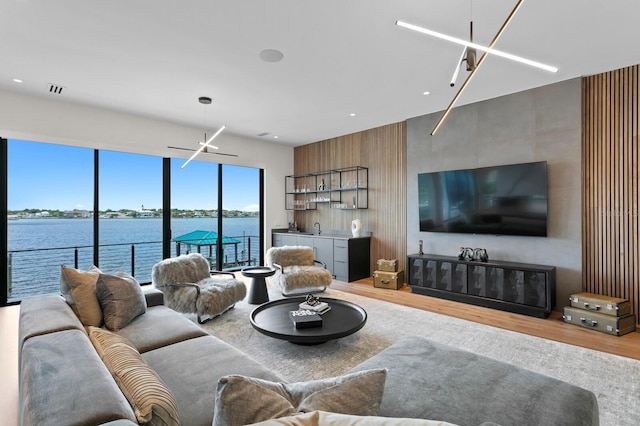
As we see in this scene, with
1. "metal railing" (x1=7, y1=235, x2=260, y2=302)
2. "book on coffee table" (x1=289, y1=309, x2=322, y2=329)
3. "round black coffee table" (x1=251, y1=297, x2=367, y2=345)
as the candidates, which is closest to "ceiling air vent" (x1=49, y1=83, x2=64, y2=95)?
"metal railing" (x1=7, y1=235, x2=260, y2=302)

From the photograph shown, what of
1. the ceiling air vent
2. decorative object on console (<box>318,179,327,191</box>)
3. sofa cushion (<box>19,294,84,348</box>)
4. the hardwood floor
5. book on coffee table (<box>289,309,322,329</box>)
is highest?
the ceiling air vent

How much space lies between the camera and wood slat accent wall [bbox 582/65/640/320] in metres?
3.72

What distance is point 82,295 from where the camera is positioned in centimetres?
238

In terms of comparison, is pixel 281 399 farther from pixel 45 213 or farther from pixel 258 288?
pixel 45 213

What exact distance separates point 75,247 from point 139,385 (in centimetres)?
529

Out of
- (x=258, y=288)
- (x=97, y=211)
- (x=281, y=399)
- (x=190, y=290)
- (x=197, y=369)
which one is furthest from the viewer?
(x=97, y=211)

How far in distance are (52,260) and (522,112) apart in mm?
7695

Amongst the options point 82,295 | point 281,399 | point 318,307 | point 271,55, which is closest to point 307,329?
point 318,307

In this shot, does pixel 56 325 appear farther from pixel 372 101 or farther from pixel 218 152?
pixel 218 152

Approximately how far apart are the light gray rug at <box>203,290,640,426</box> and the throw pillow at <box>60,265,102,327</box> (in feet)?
4.34

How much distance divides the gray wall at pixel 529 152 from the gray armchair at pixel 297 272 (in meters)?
2.00

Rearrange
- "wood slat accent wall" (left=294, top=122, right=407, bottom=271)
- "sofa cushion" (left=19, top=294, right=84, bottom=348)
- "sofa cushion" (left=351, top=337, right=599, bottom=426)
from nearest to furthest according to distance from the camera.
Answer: "sofa cushion" (left=351, top=337, right=599, bottom=426), "sofa cushion" (left=19, top=294, right=84, bottom=348), "wood slat accent wall" (left=294, top=122, right=407, bottom=271)

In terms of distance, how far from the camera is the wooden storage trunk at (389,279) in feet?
18.1

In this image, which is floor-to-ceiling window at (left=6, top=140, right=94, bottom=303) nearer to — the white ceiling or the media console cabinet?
the white ceiling
